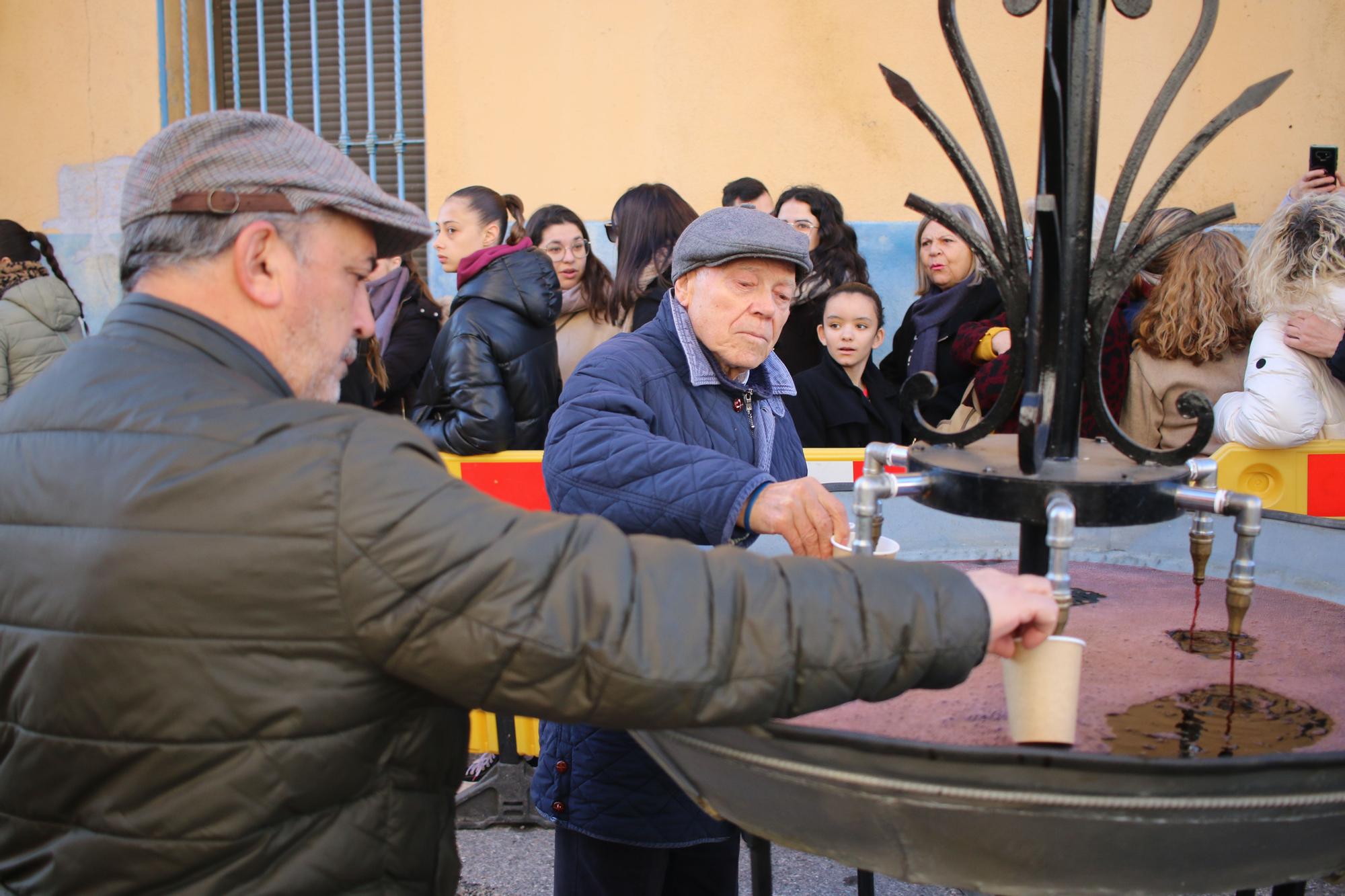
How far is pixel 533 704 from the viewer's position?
1190 millimetres

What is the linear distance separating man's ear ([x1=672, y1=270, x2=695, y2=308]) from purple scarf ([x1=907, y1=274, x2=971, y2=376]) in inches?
78.7

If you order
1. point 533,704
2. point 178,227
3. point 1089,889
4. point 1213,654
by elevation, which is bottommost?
point 1089,889

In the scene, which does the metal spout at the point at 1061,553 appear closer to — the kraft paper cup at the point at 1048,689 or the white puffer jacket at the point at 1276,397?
the kraft paper cup at the point at 1048,689

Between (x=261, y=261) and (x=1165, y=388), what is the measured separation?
3.15 metres

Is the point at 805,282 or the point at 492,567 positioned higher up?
the point at 805,282

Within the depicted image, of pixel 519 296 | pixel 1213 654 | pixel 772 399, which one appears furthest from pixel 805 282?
pixel 1213 654

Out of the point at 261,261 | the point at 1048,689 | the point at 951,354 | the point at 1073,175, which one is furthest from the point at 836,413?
the point at 261,261

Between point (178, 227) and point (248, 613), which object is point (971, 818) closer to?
point (248, 613)

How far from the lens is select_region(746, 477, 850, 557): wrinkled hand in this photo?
187 centimetres

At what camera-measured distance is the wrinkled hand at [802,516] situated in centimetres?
187

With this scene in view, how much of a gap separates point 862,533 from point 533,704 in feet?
1.96

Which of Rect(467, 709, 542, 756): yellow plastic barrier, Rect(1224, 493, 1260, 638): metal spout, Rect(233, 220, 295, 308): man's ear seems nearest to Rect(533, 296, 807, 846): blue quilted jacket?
Rect(1224, 493, 1260, 638): metal spout

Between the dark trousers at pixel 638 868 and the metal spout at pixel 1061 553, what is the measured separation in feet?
3.79

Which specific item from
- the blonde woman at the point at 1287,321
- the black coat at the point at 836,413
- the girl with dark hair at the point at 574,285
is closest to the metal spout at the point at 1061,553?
the blonde woman at the point at 1287,321
